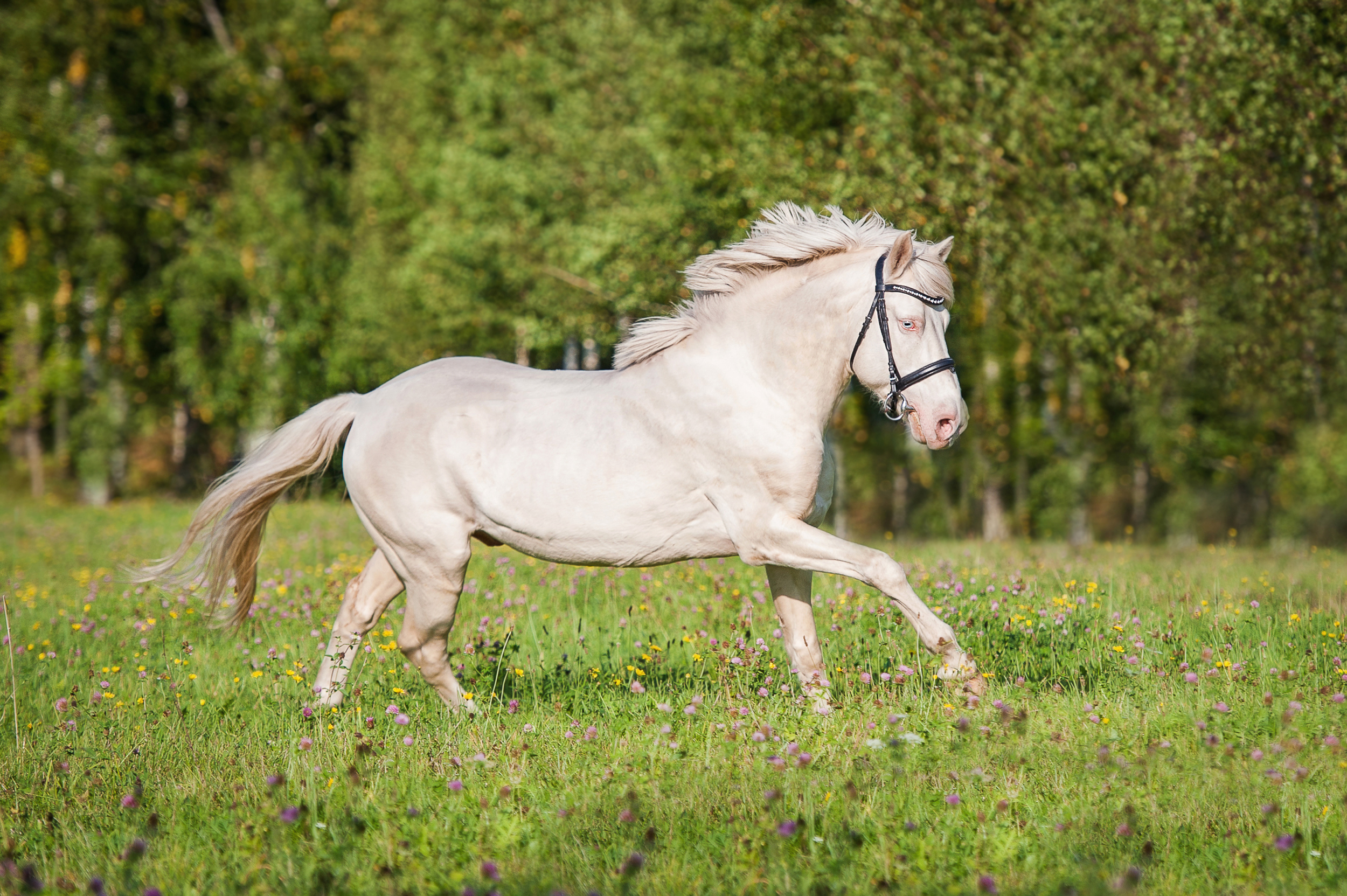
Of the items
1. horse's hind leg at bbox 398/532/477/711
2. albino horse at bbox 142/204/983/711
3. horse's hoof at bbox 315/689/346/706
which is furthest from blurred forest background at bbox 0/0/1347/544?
horse's hoof at bbox 315/689/346/706

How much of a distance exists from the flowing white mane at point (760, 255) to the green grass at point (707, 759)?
1.76 metres

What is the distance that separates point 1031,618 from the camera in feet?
20.5

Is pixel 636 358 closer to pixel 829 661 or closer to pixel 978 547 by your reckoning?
pixel 829 661

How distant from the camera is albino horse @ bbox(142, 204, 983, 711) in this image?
16.5ft

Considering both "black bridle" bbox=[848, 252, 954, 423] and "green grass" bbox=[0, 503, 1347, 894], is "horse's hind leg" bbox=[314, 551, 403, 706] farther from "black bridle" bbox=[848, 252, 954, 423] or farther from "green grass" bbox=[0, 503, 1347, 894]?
"black bridle" bbox=[848, 252, 954, 423]

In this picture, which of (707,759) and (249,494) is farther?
(249,494)

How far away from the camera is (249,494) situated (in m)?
6.31

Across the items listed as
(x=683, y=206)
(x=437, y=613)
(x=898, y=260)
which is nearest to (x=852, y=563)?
(x=898, y=260)

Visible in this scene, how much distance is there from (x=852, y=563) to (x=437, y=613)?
7.37ft

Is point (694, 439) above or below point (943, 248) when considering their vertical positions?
below

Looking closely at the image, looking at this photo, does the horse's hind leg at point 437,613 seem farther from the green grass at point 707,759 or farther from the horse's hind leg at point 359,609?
the horse's hind leg at point 359,609

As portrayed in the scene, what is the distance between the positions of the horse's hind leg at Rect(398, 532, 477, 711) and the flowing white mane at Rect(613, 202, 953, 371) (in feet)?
4.48

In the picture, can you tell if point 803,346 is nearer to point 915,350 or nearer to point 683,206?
point 915,350

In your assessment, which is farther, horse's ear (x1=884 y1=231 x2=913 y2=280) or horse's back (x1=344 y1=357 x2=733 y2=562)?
horse's back (x1=344 y1=357 x2=733 y2=562)
